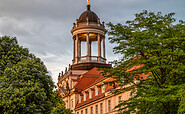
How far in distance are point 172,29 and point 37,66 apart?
1178 cm

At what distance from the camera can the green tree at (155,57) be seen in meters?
19.1

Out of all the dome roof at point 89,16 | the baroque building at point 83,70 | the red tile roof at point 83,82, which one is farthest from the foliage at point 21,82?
the dome roof at point 89,16

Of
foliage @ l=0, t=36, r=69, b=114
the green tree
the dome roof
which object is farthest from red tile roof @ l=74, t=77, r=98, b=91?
the green tree

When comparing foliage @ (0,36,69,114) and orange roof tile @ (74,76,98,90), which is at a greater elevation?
orange roof tile @ (74,76,98,90)

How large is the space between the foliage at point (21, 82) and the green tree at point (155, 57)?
675cm

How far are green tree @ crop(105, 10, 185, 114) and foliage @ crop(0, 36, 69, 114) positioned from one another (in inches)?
266

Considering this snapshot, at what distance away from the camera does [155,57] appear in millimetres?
19484

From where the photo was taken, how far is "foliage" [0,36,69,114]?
76.0 feet

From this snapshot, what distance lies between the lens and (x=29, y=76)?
24.6 meters

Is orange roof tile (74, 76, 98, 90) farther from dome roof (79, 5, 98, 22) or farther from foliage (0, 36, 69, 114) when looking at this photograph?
foliage (0, 36, 69, 114)

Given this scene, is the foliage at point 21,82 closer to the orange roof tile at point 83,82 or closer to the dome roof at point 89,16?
the orange roof tile at point 83,82

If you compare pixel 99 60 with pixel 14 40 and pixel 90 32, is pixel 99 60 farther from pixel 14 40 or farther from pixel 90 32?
pixel 14 40

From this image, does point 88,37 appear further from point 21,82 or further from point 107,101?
point 21,82

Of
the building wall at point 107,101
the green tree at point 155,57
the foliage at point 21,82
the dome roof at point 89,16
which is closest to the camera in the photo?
the green tree at point 155,57
